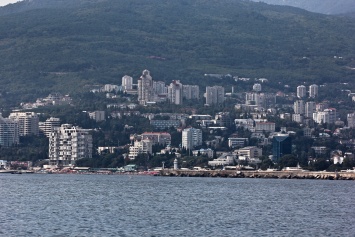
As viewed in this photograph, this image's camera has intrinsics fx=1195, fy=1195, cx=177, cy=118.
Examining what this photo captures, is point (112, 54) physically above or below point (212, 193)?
above

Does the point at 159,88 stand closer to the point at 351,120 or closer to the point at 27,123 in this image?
the point at 351,120

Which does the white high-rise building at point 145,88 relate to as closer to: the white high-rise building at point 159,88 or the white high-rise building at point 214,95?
the white high-rise building at point 159,88

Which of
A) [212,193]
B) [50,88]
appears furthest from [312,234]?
[50,88]

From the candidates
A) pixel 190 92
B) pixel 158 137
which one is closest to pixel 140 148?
pixel 158 137

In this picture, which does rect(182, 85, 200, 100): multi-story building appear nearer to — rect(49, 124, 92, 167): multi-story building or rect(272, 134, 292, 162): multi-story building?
rect(49, 124, 92, 167): multi-story building

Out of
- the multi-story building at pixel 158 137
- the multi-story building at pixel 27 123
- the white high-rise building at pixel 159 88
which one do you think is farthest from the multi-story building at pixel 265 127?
the white high-rise building at pixel 159 88

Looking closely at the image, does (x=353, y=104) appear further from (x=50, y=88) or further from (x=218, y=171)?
(x=218, y=171)

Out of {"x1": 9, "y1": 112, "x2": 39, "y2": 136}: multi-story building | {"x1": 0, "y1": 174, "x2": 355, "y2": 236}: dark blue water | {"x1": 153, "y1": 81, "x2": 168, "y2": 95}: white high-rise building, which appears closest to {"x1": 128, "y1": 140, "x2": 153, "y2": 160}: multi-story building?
{"x1": 9, "y1": 112, "x2": 39, "y2": 136}: multi-story building
